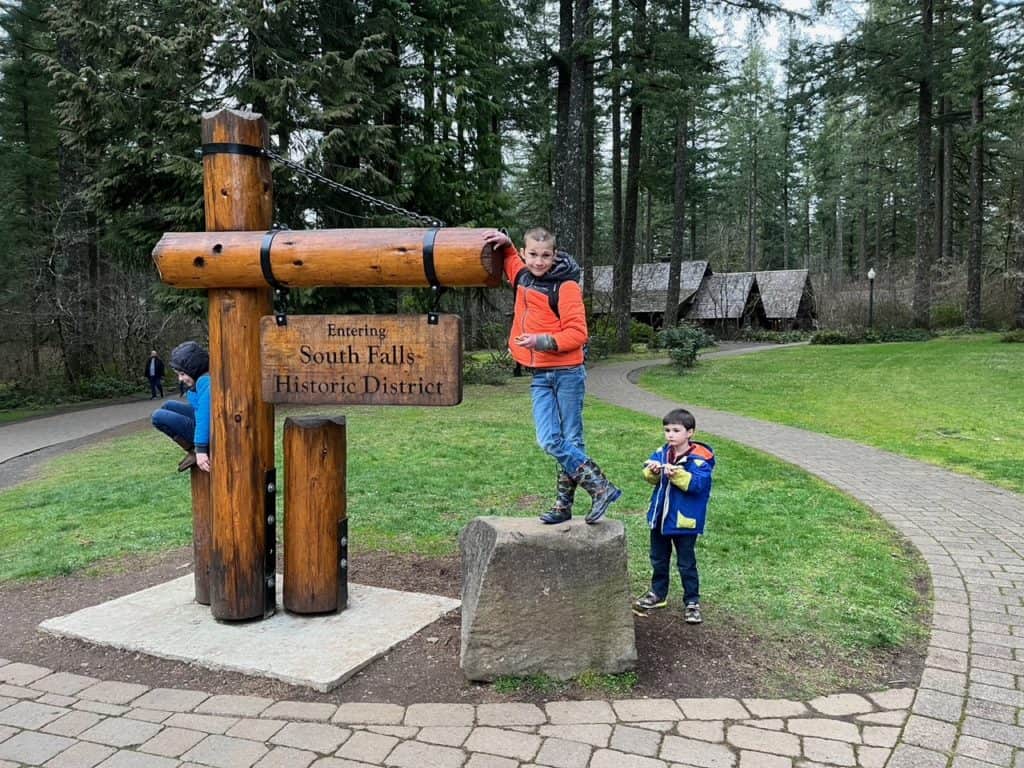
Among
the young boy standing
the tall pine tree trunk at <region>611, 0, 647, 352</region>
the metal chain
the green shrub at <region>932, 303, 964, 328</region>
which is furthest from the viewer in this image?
the green shrub at <region>932, 303, 964, 328</region>

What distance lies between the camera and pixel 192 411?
4414 millimetres

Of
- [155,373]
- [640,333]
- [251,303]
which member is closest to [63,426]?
[155,373]

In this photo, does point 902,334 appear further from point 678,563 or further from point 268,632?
point 268,632

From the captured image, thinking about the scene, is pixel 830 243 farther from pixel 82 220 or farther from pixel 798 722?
pixel 798 722

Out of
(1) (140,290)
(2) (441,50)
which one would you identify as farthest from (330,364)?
(1) (140,290)

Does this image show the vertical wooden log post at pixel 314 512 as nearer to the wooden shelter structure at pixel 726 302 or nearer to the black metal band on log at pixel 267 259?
the black metal band on log at pixel 267 259

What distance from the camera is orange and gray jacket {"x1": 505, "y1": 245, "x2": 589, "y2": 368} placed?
3459 millimetres

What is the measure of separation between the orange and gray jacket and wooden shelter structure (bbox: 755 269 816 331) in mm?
41469

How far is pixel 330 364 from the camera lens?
3863 millimetres

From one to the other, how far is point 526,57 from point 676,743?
2217 cm

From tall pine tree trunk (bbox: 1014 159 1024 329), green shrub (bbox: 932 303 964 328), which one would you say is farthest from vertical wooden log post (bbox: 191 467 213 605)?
green shrub (bbox: 932 303 964 328)

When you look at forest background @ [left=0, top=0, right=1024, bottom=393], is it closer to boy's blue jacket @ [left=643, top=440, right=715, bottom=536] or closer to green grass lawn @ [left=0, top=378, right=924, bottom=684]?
green grass lawn @ [left=0, top=378, right=924, bottom=684]

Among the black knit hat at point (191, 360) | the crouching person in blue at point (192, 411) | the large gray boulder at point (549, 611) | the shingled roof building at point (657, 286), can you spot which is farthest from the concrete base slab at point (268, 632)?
the shingled roof building at point (657, 286)

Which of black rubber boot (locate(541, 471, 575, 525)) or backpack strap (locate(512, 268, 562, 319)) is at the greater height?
backpack strap (locate(512, 268, 562, 319))
